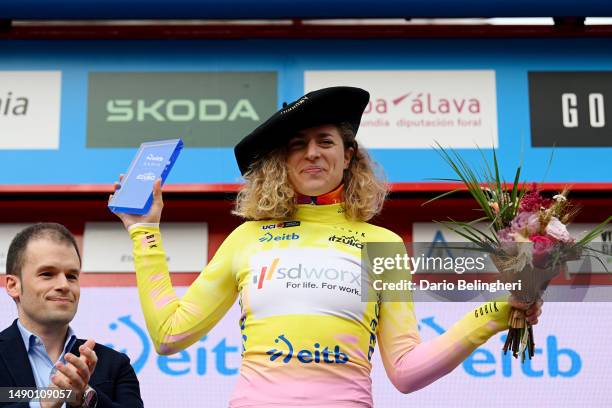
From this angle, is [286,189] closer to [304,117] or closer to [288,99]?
[304,117]

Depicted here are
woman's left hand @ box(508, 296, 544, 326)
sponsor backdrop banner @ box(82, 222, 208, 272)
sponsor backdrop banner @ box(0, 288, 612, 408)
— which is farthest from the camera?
sponsor backdrop banner @ box(82, 222, 208, 272)

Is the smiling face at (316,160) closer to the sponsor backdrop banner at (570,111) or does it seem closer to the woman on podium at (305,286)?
the woman on podium at (305,286)

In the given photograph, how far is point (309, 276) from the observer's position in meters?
2.15

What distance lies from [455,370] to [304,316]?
1.45m

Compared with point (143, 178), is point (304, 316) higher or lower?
lower

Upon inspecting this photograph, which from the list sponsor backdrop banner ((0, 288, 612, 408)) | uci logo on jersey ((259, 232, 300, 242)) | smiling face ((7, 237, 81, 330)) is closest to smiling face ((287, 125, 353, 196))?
uci logo on jersey ((259, 232, 300, 242))

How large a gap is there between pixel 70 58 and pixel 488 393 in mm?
2700

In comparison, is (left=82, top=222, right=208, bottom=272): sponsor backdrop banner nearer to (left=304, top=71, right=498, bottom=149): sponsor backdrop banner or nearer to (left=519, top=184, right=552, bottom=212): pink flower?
(left=304, top=71, right=498, bottom=149): sponsor backdrop banner

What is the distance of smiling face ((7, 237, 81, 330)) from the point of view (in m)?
2.34

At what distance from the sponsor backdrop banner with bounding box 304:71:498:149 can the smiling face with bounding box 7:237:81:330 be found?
216cm

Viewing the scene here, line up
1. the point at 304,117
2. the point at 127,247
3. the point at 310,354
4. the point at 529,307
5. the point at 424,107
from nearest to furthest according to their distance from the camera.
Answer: the point at 529,307 → the point at 310,354 → the point at 304,117 → the point at 127,247 → the point at 424,107

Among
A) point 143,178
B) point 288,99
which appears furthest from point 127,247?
point 143,178

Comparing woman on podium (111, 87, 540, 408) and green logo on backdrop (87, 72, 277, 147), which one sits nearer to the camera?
woman on podium (111, 87, 540, 408)

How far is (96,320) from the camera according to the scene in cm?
345
